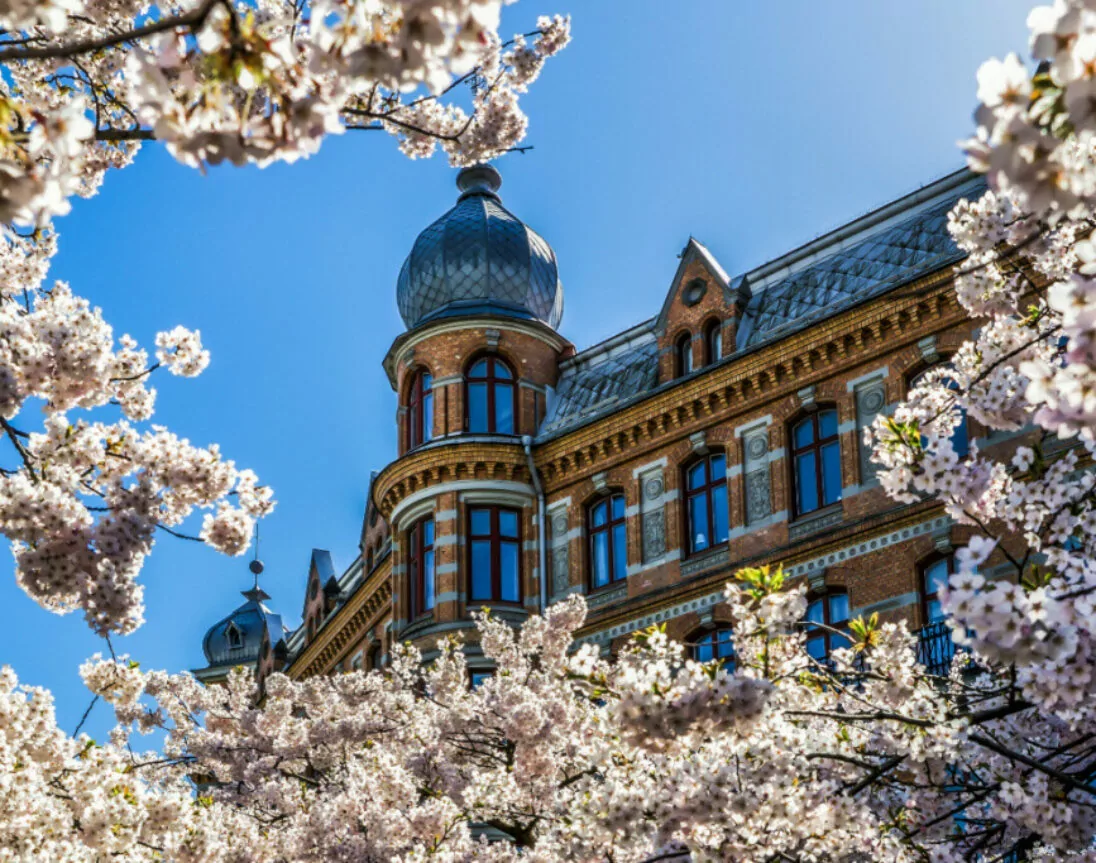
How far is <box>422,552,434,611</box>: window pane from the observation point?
111 feet

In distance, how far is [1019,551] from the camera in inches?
989

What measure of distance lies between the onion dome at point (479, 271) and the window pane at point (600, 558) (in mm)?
5301

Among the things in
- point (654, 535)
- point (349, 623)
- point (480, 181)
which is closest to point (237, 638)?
point (349, 623)

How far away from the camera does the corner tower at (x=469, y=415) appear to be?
109 feet

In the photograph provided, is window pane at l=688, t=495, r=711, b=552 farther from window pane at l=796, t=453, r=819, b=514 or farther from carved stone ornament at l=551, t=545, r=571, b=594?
carved stone ornament at l=551, t=545, r=571, b=594

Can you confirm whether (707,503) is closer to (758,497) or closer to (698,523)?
(698,523)

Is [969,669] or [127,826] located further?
[969,669]

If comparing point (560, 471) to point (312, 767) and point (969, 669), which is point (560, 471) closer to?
point (312, 767)

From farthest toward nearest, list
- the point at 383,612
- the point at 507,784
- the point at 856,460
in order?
1. the point at 383,612
2. the point at 856,460
3. the point at 507,784

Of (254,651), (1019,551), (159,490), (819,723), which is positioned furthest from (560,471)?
(254,651)

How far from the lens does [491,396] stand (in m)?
34.7

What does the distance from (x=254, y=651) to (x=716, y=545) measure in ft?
154

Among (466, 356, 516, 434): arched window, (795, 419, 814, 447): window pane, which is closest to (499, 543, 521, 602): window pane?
(466, 356, 516, 434): arched window

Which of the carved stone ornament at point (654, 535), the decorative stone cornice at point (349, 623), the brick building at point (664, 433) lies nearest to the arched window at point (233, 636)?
the decorative stone cornice at point (349, 623)
